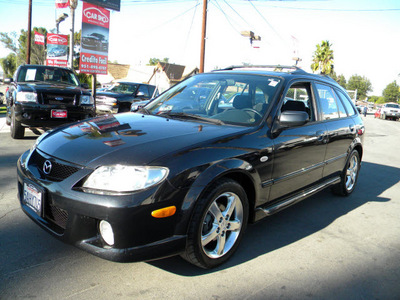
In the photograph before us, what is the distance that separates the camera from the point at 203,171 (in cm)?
251

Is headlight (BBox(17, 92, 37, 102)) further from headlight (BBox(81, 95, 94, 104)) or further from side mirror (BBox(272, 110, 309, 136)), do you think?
side mirror (BBox(272, 110, 309, 136))

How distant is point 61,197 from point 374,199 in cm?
450

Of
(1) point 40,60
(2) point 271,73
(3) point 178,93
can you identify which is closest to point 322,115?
(2) point 271,73

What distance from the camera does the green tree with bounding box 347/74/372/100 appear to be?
127 metres

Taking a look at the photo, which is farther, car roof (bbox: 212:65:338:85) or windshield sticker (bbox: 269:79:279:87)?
car roof (bbox: 212:65:338:85)

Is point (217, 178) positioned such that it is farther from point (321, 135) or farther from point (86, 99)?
point (86, 99)

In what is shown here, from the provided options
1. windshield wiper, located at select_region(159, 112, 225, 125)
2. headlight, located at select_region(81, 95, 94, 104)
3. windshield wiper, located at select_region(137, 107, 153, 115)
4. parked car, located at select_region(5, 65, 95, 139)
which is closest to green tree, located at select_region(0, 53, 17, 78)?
parked car, located at select_region(5, 65, 95, 139)

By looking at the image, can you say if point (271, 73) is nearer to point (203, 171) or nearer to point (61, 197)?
point (203, 171)

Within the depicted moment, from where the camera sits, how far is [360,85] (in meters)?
128

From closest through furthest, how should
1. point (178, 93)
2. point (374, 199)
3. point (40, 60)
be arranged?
point (178, 93), point (374, 199), point (40, 60)

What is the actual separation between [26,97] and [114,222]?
6.28m

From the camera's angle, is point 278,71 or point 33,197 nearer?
point 33,197

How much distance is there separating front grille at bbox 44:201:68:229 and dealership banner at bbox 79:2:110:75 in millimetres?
10512

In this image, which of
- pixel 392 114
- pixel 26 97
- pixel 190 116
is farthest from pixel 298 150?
pixel 392 114
